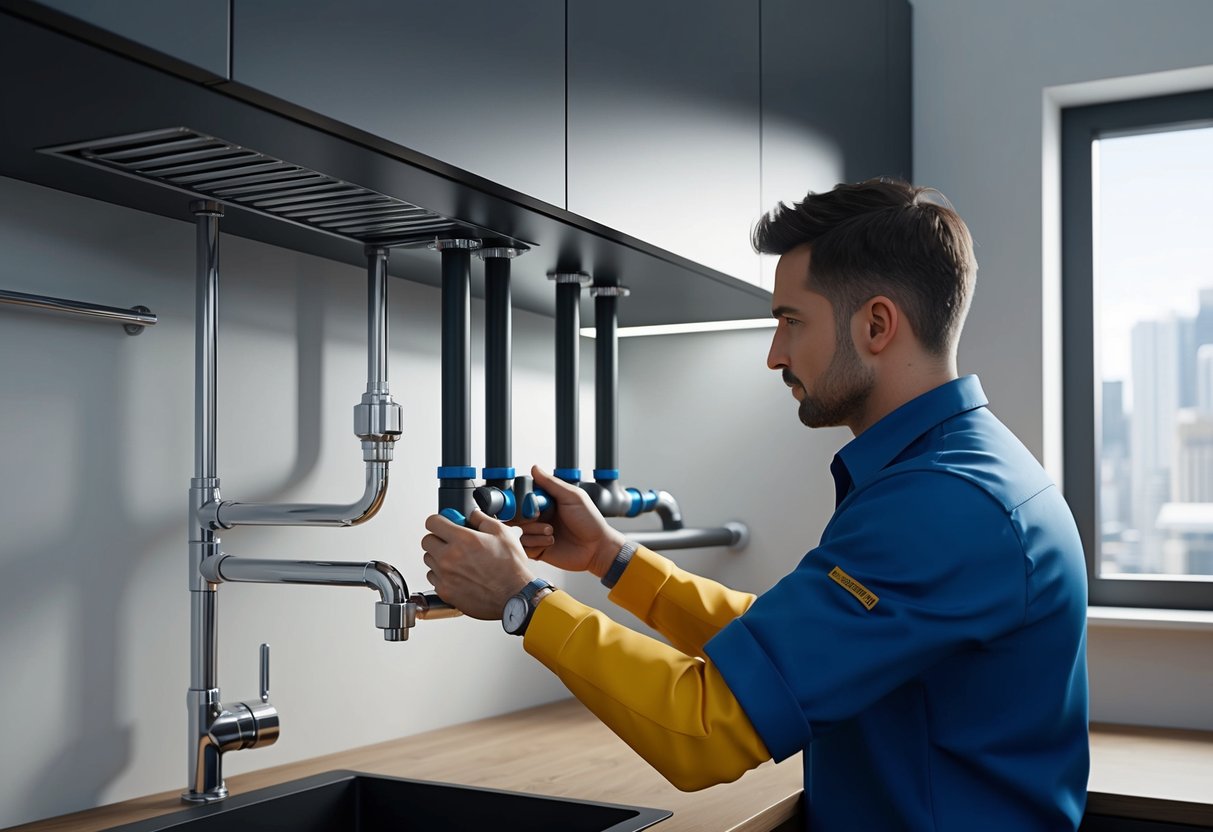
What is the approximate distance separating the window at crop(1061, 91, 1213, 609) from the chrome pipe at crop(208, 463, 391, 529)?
4.97ft

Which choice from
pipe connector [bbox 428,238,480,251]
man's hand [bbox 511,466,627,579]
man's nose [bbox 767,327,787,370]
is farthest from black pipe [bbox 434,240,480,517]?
man's nose [bbox 767,327,787,370]

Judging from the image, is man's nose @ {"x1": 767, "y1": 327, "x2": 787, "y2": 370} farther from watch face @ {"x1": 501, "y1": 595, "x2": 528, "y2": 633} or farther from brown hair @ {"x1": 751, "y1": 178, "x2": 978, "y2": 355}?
watch face @ {"x1": 501, "y1": 595, "x2": 528, "y2": 633}

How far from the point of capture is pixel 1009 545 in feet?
3.57

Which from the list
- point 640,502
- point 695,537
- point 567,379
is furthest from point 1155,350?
point 567,379

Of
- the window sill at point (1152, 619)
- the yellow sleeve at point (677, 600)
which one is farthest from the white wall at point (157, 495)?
the window sill at point (1152, 619)

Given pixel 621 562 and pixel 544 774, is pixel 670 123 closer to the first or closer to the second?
pixel 621 562

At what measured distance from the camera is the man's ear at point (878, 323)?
1.25 m

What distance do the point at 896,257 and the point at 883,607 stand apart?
0.40 meters

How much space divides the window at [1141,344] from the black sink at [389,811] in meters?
1.34

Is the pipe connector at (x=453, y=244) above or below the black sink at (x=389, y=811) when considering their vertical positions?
above

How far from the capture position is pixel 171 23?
2.90 feet

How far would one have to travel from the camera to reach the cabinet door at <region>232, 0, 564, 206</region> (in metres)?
0.99

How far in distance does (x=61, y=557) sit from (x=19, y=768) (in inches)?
9.0

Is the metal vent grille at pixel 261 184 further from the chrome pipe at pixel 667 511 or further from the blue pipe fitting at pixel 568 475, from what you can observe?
the chrome pipe at pixel 667 511
